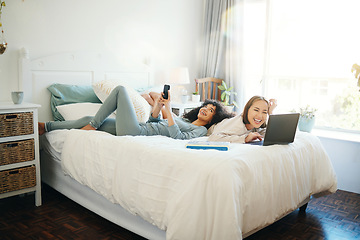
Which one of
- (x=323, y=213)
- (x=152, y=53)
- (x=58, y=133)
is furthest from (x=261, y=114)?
(x=152, y=53)

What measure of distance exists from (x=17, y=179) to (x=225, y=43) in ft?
9.97

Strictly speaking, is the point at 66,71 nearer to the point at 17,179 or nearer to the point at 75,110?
the point at 75,110

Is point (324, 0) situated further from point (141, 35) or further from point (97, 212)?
point (97, 212)

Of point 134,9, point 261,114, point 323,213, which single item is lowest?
point 323,213

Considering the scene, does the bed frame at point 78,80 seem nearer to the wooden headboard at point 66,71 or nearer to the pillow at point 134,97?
the wooden headboard at point 66,71

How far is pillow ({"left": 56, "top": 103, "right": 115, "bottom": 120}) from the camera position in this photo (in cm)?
296

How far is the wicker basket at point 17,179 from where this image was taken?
8.15ft

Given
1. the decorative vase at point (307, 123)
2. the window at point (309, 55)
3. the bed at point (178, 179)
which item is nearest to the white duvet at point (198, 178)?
the bed at point (178, 179)

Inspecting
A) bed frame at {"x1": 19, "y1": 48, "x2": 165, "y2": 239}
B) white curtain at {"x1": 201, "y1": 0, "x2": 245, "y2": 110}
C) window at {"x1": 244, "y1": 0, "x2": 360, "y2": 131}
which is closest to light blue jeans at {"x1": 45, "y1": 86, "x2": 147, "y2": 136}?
bed frame at {"x1": 19, "y1": 48, "x2": 165, "y2": 239}

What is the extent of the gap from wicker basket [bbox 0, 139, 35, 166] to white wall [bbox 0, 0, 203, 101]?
58 cm

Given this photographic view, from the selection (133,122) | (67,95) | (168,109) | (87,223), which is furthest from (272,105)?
(67,95)

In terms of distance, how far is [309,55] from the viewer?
4184 mm

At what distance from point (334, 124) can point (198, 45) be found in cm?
200

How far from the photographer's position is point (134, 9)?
3.81m
